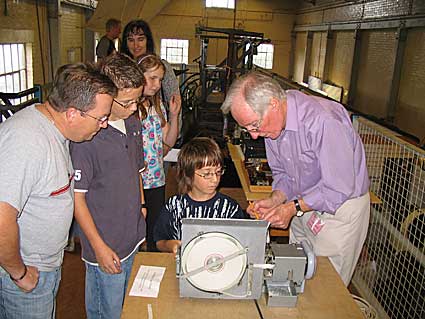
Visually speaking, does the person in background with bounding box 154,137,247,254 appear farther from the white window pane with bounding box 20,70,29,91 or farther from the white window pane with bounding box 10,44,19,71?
the white window pane with bounding box 20,70,29,91

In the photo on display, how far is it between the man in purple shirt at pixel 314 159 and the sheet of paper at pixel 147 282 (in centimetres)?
49

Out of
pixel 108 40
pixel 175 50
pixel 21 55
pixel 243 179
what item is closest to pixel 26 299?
pixel 243 179

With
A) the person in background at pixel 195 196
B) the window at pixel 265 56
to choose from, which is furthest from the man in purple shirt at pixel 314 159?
the window at pixel 265 56

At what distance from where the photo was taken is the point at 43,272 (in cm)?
147

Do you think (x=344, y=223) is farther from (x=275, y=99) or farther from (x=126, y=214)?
(x=126, y=214)

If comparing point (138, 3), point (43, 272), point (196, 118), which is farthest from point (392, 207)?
point (138, 3)

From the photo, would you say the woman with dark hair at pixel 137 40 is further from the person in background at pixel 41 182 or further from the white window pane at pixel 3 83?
the white window pane at pixel 3 83

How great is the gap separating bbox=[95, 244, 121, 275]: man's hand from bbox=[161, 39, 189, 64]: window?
43.7 feet

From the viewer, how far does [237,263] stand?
123 centimetres

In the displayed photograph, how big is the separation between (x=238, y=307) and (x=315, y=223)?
2.36 ft

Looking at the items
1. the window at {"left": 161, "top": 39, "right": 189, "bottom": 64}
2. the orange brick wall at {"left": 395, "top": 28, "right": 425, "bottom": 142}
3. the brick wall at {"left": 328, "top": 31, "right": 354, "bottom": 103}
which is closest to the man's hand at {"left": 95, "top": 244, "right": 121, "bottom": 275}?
the orange brick wall at {"left": 395, "top": 28, "right": 425, "bottom": 142}

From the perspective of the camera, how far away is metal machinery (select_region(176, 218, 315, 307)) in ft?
4.01

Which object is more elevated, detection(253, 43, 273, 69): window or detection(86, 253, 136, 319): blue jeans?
detection(253, 43, 273, 69): window

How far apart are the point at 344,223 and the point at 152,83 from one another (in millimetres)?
1213
